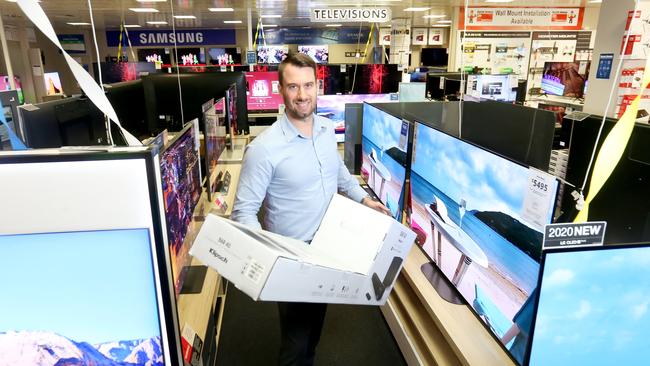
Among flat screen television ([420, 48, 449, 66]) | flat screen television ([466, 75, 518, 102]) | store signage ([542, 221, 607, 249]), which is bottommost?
store signage ([542, 221, 607, 249])

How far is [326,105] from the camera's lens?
3836 mm

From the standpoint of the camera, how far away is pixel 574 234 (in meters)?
0.85

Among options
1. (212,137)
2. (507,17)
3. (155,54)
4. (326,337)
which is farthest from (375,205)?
(155,54)

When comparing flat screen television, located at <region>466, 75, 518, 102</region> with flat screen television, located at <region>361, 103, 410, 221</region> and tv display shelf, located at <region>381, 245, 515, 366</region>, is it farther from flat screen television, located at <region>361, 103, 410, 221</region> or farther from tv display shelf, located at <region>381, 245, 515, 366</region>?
tv display shelf, located at <region>381, 245, 515, 366</region>

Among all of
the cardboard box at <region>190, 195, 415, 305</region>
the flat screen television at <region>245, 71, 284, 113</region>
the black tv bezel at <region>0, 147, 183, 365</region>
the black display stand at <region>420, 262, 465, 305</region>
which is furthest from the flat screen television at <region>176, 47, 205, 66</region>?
the black tv bezel at <region>0, 147, 183, 365</region>

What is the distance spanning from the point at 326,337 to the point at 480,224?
145 cm

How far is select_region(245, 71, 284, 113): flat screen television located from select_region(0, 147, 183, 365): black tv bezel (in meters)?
4.04

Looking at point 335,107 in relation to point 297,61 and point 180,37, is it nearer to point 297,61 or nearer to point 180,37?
point 297,61

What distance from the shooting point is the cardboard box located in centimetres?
93

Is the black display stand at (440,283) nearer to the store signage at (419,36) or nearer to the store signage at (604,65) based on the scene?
the store signage at (604,65)

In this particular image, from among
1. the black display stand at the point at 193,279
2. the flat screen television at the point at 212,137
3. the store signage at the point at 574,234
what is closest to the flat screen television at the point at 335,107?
the flat screen television at the point at 212,137

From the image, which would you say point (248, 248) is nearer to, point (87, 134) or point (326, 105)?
point (87, 134)

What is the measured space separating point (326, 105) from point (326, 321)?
2003 mm

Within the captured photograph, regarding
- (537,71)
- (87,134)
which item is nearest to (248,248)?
(87,134)
